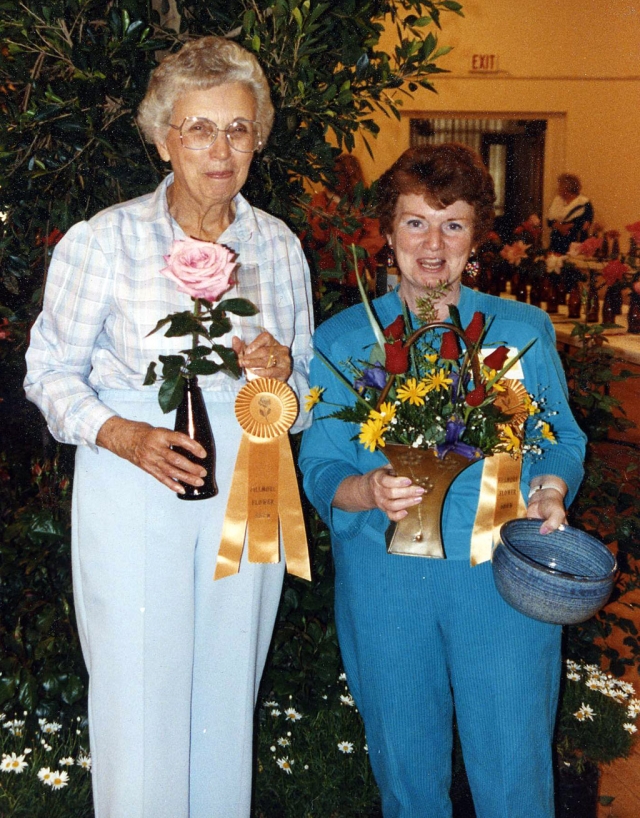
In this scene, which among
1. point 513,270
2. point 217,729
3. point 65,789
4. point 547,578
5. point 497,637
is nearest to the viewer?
point 547,578

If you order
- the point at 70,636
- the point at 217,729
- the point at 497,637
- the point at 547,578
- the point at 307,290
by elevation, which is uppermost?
the point at 307,290

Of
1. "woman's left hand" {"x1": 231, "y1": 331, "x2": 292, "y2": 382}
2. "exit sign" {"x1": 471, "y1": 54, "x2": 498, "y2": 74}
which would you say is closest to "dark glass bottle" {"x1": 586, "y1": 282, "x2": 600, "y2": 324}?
"woman's left hand" {"x1": 231, "y1": 331, "x2": 292, "y2": 382}

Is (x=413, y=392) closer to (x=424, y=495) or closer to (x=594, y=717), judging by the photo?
(x=424, y=495)

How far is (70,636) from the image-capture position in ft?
8.54

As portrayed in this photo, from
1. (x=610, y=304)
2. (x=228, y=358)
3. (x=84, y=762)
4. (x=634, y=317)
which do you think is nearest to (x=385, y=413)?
(x=228, y=358)

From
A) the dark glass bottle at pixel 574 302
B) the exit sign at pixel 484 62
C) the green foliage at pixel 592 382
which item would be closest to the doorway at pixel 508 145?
the exit sign at pixel 484 62

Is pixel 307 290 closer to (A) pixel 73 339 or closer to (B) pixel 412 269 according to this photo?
(B) pixel 412 269

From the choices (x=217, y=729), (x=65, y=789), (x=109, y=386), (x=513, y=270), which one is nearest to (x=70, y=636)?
(x=65, y=789)

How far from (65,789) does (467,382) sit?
5.59 ft

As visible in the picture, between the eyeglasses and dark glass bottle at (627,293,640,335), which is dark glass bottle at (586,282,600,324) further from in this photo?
the eyeglasses

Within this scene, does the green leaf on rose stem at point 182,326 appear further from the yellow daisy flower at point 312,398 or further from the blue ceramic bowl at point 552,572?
the blue ceramic bowl at point 552,572

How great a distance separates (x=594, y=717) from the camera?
9.52 ft

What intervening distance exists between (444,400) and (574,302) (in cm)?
401

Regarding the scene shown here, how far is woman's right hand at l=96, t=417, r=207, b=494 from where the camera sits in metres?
1.54
